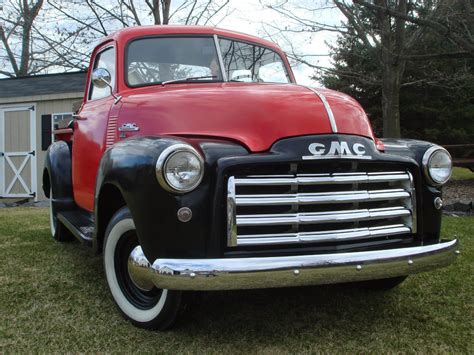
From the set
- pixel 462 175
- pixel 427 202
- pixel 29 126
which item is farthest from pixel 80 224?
pixel 462 175

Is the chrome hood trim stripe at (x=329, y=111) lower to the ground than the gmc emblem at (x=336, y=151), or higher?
higher

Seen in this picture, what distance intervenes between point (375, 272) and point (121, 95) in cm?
213

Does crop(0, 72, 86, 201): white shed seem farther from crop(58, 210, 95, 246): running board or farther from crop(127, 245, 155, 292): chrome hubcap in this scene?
crop(127, 245, 155, 292): chrome hubcap

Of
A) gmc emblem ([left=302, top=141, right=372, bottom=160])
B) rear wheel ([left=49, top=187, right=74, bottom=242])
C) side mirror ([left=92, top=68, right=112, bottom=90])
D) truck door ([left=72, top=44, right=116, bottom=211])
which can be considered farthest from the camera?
rear wheel ([left=49, top=187, right=74, bottom=242])

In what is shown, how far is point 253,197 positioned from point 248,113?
58 cm

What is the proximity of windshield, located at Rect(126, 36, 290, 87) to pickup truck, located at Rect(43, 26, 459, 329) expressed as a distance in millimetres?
282

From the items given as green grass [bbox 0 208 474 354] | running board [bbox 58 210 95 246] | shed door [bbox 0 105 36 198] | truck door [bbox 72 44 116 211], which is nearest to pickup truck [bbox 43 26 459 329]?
running board [bbox 58 210 95 246]

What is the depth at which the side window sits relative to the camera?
12.5 feet

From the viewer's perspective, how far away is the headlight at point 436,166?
2.89 meters

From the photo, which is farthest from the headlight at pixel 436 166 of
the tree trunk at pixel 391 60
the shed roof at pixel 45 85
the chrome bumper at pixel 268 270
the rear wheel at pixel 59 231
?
the shed roof at pixel 45 85

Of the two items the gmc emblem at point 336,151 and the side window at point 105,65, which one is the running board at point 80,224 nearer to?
the side window at point 105,65

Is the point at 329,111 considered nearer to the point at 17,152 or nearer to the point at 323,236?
the point at 323,236

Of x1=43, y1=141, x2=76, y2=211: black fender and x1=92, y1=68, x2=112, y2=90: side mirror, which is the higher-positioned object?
x1=92, y1=68, x2=112, y2=90: side mirror

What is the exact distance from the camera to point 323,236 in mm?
2510
